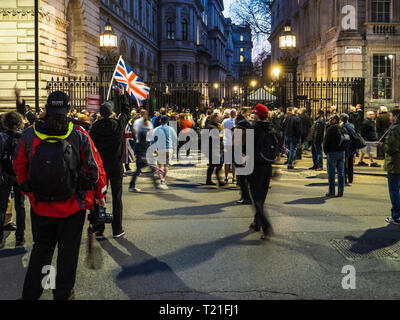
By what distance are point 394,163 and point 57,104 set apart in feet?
18.9

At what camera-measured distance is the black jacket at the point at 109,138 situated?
6.75m

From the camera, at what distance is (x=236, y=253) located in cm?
587

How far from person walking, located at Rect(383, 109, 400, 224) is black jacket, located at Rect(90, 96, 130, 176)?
14.6ft

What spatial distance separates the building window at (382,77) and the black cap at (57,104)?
923 inches

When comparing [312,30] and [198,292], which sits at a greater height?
[312,30]

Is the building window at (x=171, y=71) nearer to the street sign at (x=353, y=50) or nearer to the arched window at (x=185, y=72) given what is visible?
the arched window at (x=185, y=72)

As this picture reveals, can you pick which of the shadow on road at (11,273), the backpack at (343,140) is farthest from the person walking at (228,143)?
the shadow on road at (11,273)

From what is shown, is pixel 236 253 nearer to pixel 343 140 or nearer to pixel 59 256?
pixel 59 256

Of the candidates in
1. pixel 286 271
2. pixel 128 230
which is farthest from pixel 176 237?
pixel 286 271
